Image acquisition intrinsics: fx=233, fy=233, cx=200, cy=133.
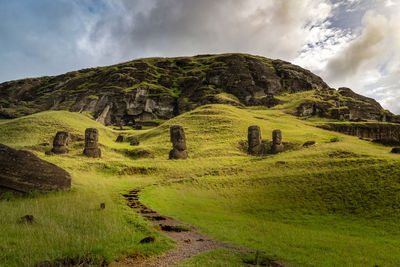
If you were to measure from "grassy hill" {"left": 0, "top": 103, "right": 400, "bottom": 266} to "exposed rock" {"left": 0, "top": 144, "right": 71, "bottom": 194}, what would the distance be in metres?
1.04

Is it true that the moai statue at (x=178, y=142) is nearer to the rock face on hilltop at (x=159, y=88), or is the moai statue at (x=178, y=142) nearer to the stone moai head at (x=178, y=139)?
the stone moai head at (x=178, y=139)

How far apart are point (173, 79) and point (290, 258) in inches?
5025

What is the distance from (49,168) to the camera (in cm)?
1368

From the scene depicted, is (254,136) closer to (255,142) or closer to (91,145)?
(255,142)

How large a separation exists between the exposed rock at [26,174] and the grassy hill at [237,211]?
104cm

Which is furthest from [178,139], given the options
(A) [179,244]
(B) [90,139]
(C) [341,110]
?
(C) [341,110]

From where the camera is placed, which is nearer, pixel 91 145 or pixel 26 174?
pixel 26 174

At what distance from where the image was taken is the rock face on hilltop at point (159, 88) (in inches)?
3723

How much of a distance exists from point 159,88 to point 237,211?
99.3m

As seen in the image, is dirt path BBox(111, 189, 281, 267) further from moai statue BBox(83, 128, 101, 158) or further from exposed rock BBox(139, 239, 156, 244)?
moai statue BBox(83, 128, 101, 158)

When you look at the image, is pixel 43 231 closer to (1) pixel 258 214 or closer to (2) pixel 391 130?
(1) pixel 258 214

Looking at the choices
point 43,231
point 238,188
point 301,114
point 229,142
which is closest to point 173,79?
point 301,114

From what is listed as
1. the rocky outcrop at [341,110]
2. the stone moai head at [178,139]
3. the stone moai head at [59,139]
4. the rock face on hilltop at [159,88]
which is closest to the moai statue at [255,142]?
the stone moai head at [178,139]

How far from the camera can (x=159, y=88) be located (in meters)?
108
